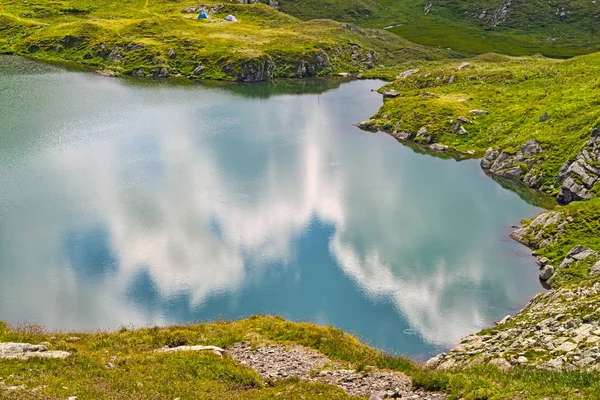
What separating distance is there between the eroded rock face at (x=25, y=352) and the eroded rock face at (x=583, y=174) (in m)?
75.1

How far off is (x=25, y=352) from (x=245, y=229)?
4743cm

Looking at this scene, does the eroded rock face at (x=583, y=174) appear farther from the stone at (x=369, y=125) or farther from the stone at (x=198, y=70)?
the stone at (x=198, y=70)

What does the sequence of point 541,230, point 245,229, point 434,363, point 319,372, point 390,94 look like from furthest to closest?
point 390,94, point 245,229, point 541,230, point 434,363, point 319,372

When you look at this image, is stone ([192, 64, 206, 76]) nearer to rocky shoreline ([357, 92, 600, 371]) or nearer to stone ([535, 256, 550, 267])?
rocky shoreline ([357, 92, 600, 371])

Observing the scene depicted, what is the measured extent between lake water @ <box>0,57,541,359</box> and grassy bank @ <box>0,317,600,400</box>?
1949cm

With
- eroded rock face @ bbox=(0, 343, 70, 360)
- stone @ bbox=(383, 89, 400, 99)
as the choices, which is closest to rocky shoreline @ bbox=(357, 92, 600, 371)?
eroded rock face @ bbox=(0, 343, 70, 360)

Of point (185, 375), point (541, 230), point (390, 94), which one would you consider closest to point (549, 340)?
point (185, 375)

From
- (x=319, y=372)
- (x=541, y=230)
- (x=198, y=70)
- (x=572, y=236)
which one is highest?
(x=198, y=70)

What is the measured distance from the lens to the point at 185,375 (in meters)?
27.2

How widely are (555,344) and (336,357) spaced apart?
13.2 metres

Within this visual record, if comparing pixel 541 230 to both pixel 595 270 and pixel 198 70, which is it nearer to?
pixel 595 270

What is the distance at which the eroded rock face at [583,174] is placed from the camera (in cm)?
7997

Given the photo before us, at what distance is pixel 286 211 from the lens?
3199 inches

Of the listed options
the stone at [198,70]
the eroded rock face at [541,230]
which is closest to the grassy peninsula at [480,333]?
the eroded rock face at [541,230]
